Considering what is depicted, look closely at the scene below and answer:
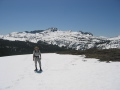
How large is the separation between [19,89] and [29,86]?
751mm

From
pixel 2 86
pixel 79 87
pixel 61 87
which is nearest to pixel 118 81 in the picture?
pixel 79 87

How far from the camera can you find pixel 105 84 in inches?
342

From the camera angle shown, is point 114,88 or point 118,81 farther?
point 118,81

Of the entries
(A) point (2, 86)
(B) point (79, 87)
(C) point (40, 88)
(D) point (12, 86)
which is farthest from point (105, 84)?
(A) point (2, 86)

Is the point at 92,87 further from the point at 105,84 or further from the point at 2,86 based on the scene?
the point at 2,86

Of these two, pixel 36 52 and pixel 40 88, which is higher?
pixel 36 52

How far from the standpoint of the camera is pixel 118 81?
9172 mm

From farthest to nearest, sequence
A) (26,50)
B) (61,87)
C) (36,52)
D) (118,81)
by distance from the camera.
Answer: (26,50) < (36,52) < (118,81) < (61,87)

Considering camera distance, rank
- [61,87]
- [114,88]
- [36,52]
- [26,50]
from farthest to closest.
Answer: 1. [26,50]
2. [36,52]
3. [61,87]
4. [114,88]

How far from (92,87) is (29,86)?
4.16 metres

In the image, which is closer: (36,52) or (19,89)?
(19,89)

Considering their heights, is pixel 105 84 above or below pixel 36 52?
below

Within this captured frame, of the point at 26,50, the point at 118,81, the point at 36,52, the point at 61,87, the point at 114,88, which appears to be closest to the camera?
the point at 114,88

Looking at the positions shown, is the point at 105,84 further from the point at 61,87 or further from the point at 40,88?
the point at 40,88
